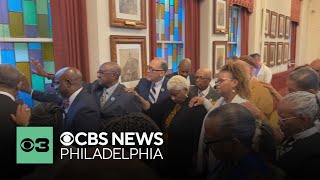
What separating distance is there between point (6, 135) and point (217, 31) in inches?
202

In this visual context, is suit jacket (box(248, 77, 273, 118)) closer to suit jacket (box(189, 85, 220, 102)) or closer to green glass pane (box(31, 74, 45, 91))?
suit jacket (box(189, 85, 220, 102))

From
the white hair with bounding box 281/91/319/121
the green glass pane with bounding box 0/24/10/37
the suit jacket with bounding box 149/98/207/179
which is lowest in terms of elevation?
the suit jacket with bounding box 149/98/207/179

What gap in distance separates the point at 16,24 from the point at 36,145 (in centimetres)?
189

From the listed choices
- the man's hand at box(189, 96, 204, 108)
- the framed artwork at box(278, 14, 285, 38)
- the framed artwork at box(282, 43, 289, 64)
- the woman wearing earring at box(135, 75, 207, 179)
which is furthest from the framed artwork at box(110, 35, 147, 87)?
the framed artwork at box(282, 43, 289, 64)

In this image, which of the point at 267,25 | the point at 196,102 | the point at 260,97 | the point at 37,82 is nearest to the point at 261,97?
the point at 260,97

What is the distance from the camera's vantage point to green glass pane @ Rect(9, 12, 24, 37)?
299 cm

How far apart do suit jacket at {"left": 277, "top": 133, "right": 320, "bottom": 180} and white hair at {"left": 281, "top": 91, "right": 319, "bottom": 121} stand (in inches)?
6.8

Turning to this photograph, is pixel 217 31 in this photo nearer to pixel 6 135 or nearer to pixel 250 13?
pixel 250 13

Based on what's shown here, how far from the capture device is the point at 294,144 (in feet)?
5.20

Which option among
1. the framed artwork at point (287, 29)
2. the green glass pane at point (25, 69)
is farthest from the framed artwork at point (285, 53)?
the green glass pane at point (25, 69)

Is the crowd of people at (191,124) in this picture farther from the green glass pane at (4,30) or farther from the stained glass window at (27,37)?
the green glass pane at (4,30)

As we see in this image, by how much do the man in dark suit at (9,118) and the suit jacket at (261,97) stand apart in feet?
6.11

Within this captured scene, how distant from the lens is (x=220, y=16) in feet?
20.7

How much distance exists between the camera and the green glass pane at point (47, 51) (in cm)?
333
